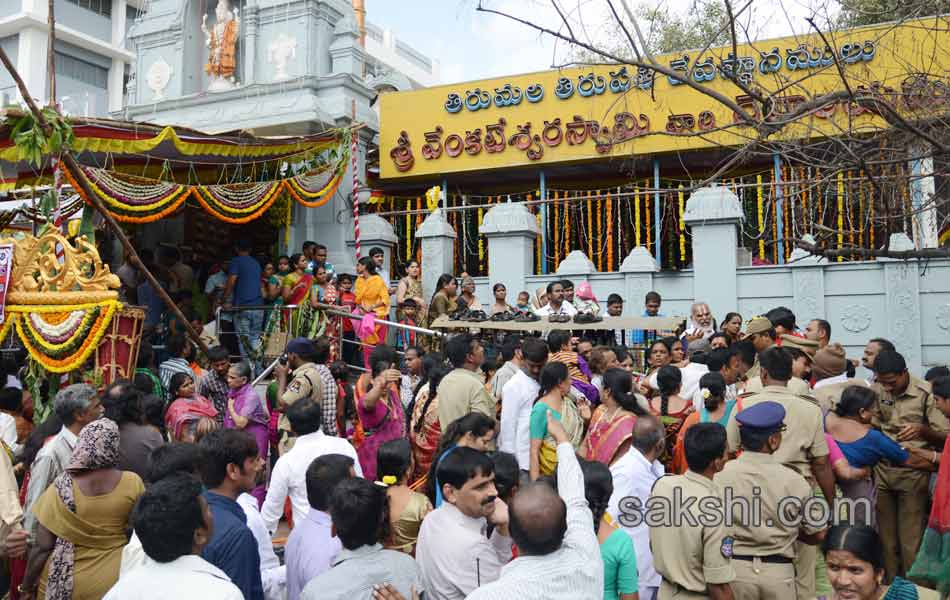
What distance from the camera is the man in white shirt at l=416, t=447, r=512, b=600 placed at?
11.2 ft

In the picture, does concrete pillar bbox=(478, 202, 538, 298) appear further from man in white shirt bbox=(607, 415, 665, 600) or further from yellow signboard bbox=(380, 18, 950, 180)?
man in white shirt bbox=(607, 415, 665, 600)

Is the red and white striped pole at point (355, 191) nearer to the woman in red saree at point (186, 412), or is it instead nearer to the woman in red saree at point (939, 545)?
the woman in red saree at point (186, 412)

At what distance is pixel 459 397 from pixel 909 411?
3.26 metres

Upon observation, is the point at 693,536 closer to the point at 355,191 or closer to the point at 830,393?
the point at 830,393

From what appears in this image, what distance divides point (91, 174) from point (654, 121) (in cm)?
910

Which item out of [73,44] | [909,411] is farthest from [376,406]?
[73,44]

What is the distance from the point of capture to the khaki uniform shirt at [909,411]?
230 inches

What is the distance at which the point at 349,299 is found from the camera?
11.6 meters

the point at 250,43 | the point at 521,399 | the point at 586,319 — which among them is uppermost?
the point at 250,43

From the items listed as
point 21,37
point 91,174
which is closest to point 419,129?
point 91,174

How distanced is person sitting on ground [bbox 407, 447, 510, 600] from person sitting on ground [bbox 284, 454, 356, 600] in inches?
16.8

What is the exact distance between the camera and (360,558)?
306cm

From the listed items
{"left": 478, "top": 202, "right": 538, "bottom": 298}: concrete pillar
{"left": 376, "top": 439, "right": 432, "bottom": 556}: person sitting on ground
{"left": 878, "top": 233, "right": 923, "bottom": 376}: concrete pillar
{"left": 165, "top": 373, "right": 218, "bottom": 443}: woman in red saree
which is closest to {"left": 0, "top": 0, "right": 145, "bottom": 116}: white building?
{"left": 478, "top": 202, "right": 538, "bottom": 298}: concrete pillar

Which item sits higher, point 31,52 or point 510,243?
point 31,52
